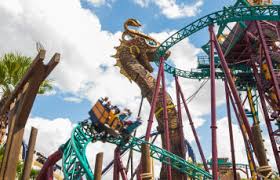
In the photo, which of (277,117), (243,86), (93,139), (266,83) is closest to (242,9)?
(266,83)

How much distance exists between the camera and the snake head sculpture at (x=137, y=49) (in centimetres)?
1838

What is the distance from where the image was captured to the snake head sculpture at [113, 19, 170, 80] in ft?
60.3

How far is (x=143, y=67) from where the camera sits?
711 inches

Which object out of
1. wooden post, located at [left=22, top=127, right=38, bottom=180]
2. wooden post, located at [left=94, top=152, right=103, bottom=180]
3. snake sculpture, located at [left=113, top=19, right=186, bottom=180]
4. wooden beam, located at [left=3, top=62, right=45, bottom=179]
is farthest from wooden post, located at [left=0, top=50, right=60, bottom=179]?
snake sculpture, located at [left=113, top=19, right=186, bottom=180]

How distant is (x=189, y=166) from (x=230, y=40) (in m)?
7.13

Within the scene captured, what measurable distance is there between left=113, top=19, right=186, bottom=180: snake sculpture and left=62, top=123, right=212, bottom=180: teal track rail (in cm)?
261

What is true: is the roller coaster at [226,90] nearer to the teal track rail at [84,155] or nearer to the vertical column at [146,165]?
the teal track rail at [84,155]

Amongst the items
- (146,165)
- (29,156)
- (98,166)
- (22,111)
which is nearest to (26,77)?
(22,111)

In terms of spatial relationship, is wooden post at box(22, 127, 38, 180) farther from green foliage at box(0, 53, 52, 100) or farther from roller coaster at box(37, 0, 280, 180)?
roller coaster at box(37, 0, 280, 180)

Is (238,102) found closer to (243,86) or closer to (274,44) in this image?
(274,44)

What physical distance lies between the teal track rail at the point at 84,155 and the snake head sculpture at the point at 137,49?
259 inches

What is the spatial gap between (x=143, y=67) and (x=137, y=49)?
4.48 feet

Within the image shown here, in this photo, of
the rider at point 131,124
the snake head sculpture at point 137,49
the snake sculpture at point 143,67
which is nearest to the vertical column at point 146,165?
the rider at point 131,124

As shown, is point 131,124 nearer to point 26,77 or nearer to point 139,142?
point 139,142
